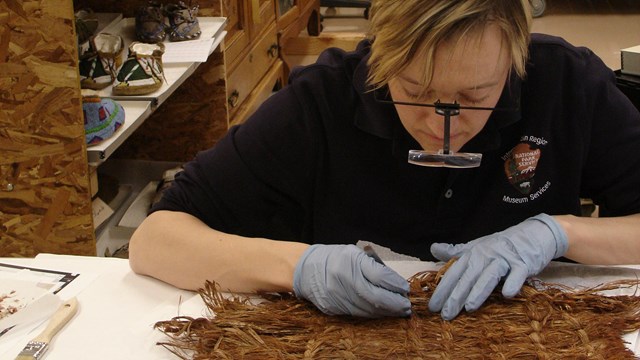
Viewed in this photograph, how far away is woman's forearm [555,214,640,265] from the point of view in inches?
52.0

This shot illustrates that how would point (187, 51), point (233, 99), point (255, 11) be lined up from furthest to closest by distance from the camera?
point (255, 11) → point (233, 99) → point (187, 51)

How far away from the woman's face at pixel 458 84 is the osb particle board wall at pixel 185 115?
166 cm

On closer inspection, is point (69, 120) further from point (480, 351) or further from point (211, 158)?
point (480, 351)

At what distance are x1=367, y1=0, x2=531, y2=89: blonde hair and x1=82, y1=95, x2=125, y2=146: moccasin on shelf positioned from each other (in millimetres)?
981

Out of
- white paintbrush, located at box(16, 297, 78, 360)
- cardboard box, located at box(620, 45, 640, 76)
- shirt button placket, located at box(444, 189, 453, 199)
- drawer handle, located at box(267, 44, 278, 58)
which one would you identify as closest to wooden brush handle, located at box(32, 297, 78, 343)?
white paintbrush, located at box(16, 297, 78, 360)

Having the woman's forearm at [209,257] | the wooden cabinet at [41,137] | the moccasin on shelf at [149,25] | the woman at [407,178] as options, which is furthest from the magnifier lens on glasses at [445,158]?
the moccasin on shelf at [149,25]

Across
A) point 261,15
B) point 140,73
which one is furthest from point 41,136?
point 261,15

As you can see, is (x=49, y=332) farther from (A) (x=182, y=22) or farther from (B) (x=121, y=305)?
(A) (x=182, y=22)

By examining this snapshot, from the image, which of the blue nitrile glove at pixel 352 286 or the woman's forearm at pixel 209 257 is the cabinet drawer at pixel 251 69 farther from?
the blue nitrile glove at pixel 352 286

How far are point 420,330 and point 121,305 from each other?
0.47 metres

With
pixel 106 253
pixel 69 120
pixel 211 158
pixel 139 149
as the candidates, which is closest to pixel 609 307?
pixel 211 158

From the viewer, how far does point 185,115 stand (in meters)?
2.91

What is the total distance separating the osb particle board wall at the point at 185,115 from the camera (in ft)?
9.28

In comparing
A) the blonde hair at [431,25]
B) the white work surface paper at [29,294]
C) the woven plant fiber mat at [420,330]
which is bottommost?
the white work surface paper at [29,294]
